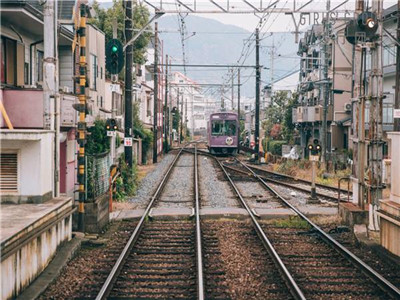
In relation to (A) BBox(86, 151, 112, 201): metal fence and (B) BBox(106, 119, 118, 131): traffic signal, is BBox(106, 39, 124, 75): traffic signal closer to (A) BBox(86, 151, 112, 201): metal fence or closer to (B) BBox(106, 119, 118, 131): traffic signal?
(B) BBox(106, 119, 118, 131): traffic signal

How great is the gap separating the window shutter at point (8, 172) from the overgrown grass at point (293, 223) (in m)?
5.75

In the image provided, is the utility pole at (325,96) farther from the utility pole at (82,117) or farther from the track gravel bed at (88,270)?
the track gravel bed at (88,270)

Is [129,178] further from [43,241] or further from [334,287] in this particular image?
[334,287]

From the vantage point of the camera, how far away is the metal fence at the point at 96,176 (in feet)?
37.1

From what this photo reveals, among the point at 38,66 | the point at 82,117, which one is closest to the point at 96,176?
the point at 82,117

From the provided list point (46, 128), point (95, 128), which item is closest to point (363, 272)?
point (46, 128)

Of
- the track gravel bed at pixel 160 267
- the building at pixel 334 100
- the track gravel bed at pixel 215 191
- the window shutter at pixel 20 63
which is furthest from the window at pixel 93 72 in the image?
the building at pixel 334 100

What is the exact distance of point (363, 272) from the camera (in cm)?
807

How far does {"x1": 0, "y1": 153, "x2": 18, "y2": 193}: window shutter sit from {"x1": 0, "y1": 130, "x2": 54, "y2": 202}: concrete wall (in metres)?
0.06

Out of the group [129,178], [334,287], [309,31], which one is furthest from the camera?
[309,31]

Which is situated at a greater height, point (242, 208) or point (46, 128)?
point (46, 128)

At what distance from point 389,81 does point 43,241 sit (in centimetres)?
2538

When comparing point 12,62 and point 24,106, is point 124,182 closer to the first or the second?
point 12,62

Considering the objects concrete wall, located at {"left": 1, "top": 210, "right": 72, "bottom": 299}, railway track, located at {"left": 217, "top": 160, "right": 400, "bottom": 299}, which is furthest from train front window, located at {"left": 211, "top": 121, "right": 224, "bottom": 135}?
concrete wall, located at {"left": 1, "top": 210, "right": 72, "bottom": 299}
